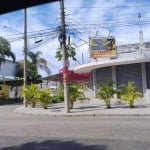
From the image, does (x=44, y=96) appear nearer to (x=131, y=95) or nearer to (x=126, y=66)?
(x=131, y=95)

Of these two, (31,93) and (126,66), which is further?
(126,66)

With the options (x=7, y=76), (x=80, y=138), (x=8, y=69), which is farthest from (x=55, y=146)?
(x=8, y=69)

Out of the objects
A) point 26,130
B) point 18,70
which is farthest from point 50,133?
point 18,70

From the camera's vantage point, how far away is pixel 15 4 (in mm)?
7305

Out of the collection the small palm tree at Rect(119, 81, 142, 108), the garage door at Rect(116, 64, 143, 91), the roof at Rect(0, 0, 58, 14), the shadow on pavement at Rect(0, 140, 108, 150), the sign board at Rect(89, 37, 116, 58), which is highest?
the sign board at Rect(89, 37, 116, 58)

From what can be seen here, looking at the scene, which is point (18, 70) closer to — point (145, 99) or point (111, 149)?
point (145, 99)

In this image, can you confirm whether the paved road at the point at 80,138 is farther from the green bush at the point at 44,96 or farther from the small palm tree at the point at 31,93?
the small palm tree at the point at 31,93

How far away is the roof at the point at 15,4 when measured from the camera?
712 centimetres

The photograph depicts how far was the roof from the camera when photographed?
7.12 m

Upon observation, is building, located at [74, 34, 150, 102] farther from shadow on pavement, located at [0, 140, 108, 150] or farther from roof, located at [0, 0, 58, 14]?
roof, located at [0, 0, 58, 14]

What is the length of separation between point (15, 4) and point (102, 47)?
2683 centimetres

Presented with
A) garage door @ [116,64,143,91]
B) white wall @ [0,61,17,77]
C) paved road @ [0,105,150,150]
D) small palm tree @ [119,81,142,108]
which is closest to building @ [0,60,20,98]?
white wall @ [0,61,17,77]

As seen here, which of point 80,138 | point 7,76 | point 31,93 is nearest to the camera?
point 80,138

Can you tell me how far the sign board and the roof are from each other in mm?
25997
